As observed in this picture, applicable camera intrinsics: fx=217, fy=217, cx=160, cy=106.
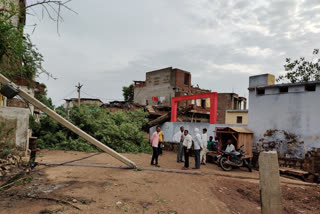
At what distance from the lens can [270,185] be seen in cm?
191

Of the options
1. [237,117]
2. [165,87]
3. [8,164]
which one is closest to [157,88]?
[165,87]

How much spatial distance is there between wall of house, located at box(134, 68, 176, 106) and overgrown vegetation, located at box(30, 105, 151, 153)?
19968mm

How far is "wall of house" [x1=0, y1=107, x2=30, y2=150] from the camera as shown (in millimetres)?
8617

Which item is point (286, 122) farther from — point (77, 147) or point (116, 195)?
point (77, 147)

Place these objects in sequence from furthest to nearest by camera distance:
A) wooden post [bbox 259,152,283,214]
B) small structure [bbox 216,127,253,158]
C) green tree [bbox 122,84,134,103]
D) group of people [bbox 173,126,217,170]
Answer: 1. green tree [bbox 122,84,134,103]
2. small structure [bbox 216,127,253,158]
3. group of people [bbox 173,126,217,170]
4. wooden post [bbox 259,152,283,214]

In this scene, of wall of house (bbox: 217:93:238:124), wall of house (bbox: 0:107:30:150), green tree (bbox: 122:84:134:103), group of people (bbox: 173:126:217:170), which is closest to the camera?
wall of house (bbox: 0:107:30:150)

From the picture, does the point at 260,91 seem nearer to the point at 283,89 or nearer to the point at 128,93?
the point at 283,89

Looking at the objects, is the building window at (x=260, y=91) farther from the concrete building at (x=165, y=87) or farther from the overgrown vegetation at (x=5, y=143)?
the concrete building at (x=165, y=87)

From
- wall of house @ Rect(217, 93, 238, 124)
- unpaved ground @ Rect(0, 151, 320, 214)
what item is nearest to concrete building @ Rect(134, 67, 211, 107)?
wall of house @ Rect(217, 93, 238, 124)

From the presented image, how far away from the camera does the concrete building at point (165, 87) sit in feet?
117

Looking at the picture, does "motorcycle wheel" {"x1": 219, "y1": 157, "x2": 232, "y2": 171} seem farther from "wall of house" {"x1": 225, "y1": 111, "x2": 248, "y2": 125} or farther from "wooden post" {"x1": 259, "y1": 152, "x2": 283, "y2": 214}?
"wall of house" {"x1": 225, "y1": 111, "x2": 248, "y2": 125}

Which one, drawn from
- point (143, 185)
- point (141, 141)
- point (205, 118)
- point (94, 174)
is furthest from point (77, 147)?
point (205, 118)

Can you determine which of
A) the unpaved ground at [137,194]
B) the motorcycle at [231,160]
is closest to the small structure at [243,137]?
the motorcycle at [231,160]

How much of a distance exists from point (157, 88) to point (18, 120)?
29.7 m
